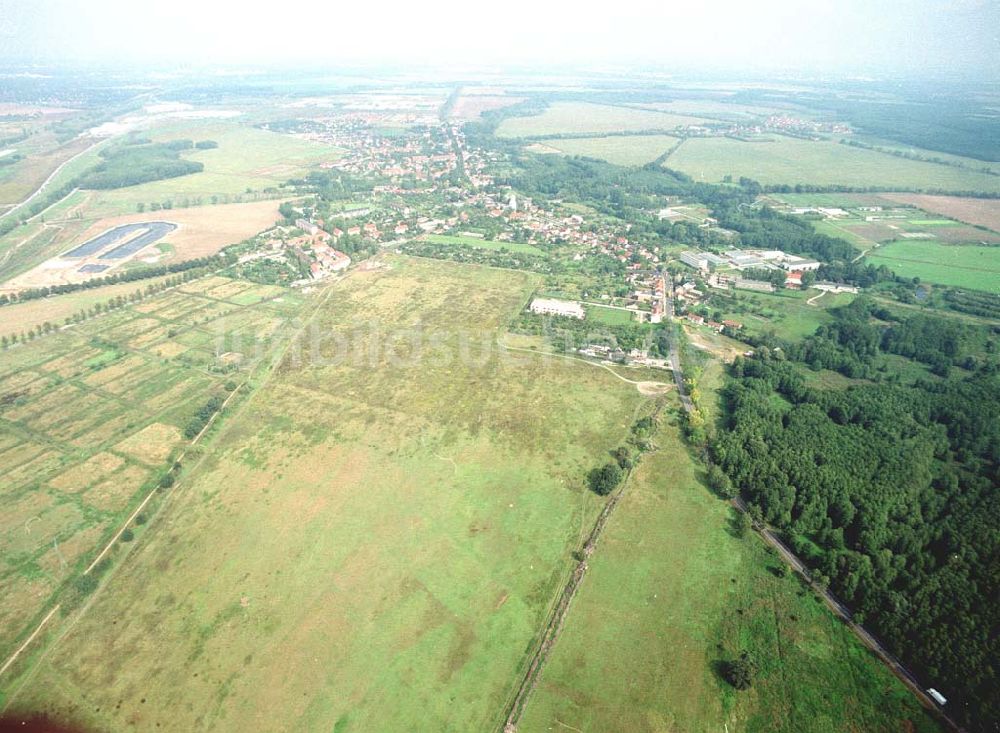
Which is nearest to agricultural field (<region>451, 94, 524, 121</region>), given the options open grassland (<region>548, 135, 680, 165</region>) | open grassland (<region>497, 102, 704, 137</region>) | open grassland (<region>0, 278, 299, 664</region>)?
open grassland (<region>497, 102, 704, 137</region>)

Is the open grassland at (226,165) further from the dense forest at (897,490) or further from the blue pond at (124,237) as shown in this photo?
the dense forest at (897,490)

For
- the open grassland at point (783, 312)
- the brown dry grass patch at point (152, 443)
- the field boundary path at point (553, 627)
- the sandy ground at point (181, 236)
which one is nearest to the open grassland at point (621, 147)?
the open grassland at point (783, 312)

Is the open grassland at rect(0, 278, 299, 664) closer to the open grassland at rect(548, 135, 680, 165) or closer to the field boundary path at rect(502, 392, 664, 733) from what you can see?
the field boundary path at rect(502, 392, 664, 733)

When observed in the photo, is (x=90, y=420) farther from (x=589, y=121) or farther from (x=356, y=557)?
(x=589, y=121)

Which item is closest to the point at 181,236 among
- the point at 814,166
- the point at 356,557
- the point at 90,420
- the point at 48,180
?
the point at 90,420

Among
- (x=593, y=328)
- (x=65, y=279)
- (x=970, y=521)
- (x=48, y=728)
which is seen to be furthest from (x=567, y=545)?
(x=65, y=279)

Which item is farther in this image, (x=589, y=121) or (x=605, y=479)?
(x=589, y=121)

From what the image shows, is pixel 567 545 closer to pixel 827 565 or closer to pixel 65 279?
pixel 827 565
